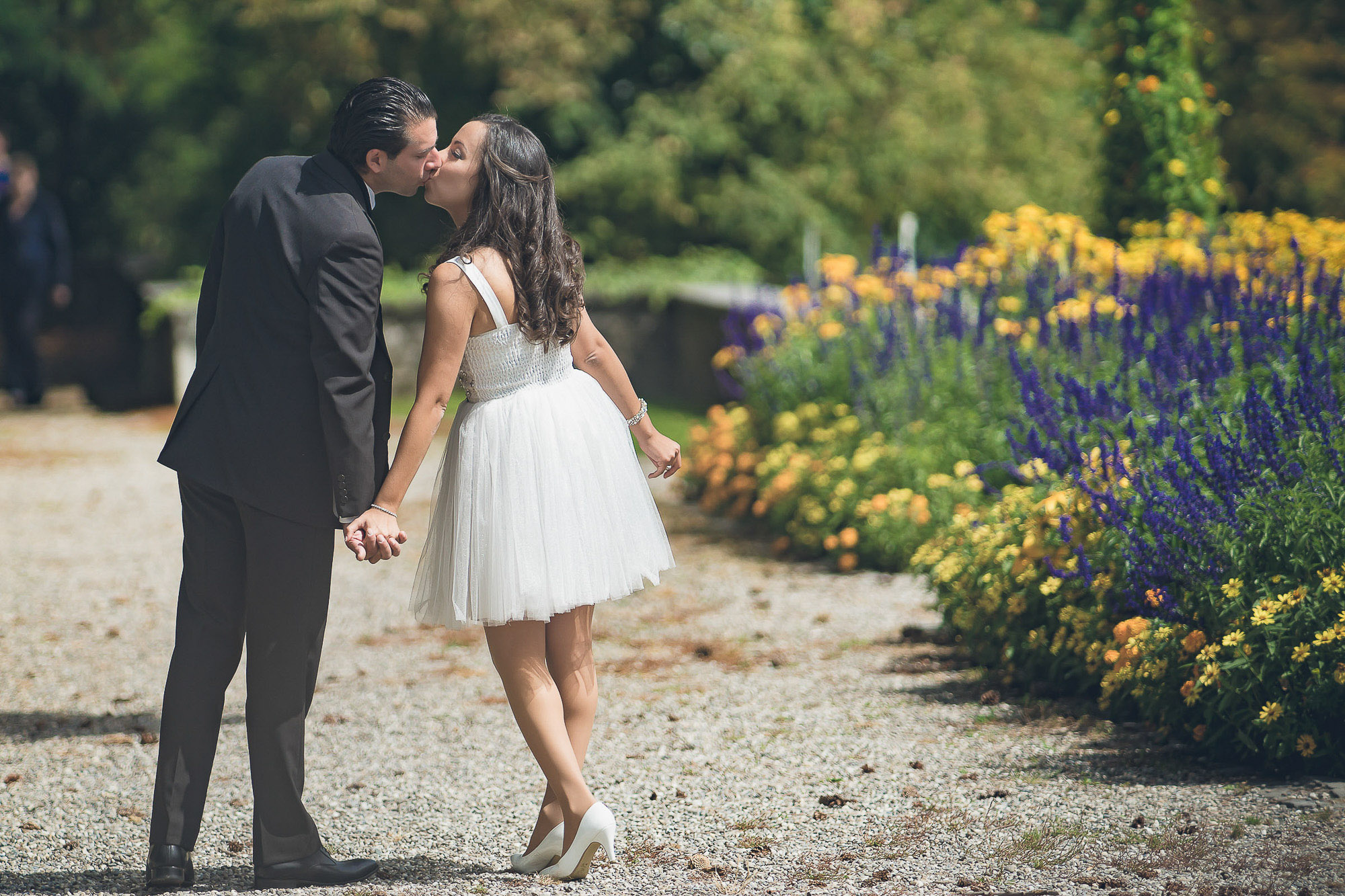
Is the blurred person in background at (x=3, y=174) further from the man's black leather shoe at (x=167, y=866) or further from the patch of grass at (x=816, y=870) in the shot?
the patch of grass at (x=816, y=870)

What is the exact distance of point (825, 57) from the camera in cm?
1405

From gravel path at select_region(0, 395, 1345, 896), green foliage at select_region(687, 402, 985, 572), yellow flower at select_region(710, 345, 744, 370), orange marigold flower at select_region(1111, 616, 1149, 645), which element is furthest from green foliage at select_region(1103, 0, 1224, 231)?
orange marigold flower at select_region(1111, 616, 1149, 645)

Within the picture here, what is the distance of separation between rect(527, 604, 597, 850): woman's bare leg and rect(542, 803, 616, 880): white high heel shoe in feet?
0.43

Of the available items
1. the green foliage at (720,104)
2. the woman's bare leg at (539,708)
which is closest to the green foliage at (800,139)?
the green foliage at (720,104)

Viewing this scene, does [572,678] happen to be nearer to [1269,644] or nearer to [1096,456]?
[1269,644]

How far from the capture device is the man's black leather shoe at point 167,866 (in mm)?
3105

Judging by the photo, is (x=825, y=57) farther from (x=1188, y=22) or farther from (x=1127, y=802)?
(x=1127, y=802)

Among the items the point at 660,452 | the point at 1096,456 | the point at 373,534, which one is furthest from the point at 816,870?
the point at 1096,456

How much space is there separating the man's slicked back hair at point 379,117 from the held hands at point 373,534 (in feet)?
2.55

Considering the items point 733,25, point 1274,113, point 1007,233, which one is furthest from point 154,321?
point 1274,113

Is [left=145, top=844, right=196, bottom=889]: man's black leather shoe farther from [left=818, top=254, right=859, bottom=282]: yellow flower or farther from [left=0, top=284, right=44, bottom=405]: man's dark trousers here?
[left=0, top=284, right=44, bottom=405]: man's dark trousers

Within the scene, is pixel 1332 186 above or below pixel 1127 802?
above

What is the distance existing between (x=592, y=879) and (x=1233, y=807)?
1.55m

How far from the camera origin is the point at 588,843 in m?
3.07
